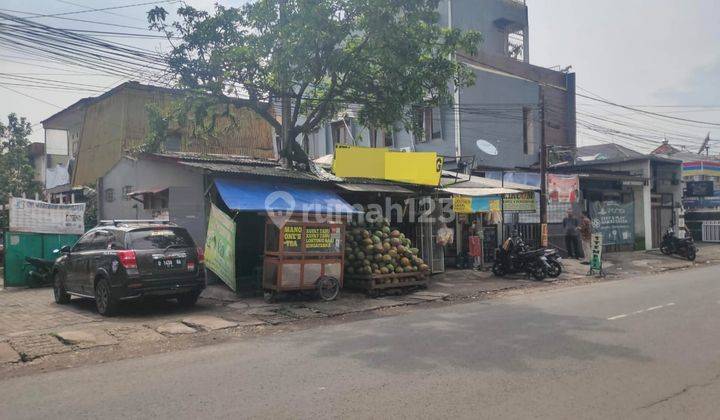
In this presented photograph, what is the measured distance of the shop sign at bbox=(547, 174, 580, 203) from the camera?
20.3 metres

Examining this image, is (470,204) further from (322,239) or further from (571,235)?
(571,235)

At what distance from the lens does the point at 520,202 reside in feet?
63.4

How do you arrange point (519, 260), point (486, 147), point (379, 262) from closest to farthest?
point (379, 262) < point (519, 260) < point (486, 147)

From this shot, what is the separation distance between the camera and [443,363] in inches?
248

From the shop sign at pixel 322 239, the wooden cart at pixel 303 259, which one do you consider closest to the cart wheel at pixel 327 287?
the wooden cart at pixel 303 259

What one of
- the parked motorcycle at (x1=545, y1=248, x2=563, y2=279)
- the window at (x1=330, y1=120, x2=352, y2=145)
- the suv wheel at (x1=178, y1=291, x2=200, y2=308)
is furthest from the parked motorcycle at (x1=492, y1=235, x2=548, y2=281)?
the window at (x1=330, y1=120, x2=352, y2=145)

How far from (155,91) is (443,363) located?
20.8 meters

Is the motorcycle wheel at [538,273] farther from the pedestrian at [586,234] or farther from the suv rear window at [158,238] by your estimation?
the suv rear window at [158,238]

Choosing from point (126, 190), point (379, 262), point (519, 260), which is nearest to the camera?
point (379, 262)

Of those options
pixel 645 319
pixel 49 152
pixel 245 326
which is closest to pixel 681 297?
pixel 645 319

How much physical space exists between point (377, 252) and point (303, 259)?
2133mm

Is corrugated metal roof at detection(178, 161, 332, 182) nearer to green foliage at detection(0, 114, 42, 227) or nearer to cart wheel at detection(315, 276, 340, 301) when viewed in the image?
cart wheel at detection(315, 276, 340, 301)

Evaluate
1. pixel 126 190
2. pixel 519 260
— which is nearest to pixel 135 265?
pixel 126 190

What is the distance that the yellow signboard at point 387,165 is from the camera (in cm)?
1518
